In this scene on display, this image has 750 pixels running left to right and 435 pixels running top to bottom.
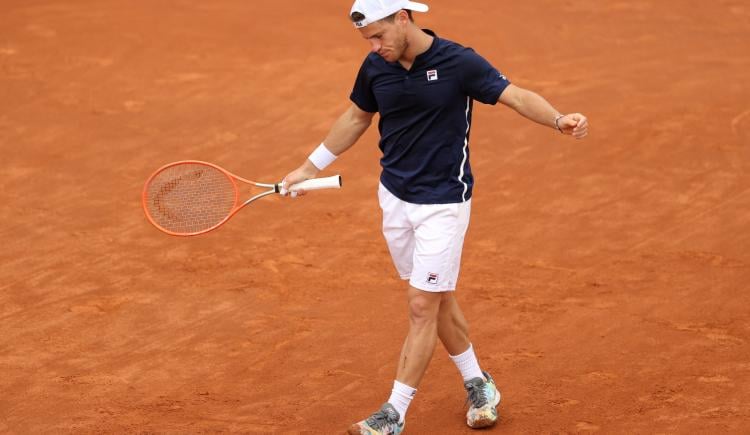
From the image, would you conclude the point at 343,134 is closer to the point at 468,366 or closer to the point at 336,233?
the point at 468,366

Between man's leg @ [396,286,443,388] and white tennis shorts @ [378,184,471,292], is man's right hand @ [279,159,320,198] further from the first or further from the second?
man's leg @ [396,286,443,388]

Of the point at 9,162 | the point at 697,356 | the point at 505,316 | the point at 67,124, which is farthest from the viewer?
the point at 67,124

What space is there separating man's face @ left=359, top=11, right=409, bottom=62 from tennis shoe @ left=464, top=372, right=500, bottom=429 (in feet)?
6.17

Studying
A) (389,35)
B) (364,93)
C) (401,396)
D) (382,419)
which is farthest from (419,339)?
(389,35)

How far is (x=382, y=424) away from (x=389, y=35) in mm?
1993

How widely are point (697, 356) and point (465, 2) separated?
8739mm

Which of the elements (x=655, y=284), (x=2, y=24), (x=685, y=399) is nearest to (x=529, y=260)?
(x=655, y=284)

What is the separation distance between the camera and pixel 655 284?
840cm

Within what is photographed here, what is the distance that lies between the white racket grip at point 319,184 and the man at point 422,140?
9.8 inches

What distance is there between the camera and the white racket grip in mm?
6148

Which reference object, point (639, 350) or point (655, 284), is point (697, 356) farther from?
point (655, 284)

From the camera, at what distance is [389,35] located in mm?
5719

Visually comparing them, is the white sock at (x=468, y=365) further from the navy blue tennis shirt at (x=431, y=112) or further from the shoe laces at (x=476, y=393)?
the navy blue tennis shirt at (x=431, y=112)

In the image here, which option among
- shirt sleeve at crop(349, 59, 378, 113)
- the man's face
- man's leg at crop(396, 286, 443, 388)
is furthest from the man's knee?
the man's face
